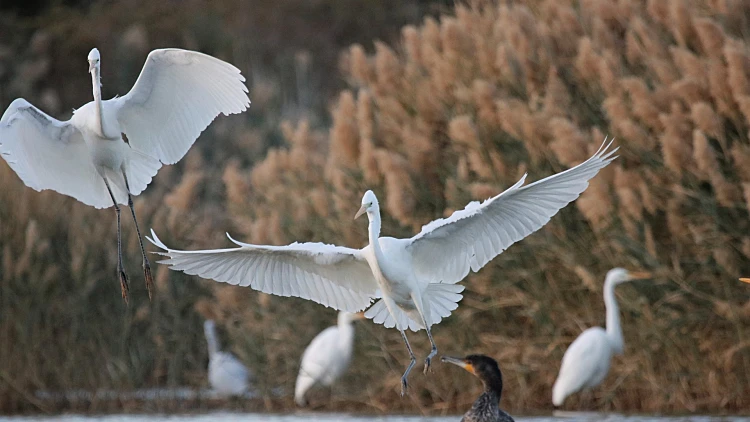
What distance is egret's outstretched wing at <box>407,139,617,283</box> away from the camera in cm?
685

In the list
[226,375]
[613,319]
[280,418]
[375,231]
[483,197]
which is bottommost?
[280,418]

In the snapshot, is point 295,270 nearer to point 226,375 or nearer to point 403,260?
point 403,260

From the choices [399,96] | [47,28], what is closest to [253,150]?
[399,96]

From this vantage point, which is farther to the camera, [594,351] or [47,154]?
[594,351]

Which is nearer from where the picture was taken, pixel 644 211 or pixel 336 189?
pixel 644 211

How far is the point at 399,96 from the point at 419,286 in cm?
434

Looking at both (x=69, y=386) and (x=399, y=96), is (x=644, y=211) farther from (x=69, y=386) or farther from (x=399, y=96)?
(x=69, y=386)

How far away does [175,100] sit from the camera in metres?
7.68

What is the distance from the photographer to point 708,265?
9.52 meters

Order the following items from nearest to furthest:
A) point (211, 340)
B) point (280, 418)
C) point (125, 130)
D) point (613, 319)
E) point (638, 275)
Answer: point (125, 130) < point (638, 275) < point (613, 319) < point (280, 418) < point (211, 340)

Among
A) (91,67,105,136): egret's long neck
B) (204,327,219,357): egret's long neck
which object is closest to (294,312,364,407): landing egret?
(204,327,219,357): egret's long neck

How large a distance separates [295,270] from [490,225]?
3.88 ft

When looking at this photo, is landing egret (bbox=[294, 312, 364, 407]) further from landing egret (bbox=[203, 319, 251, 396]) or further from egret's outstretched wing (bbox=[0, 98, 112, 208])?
egret's outstretched wing (bbox=[0, 98, 112, 208])

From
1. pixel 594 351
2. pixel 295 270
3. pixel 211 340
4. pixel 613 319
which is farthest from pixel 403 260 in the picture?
pixel 211 340
